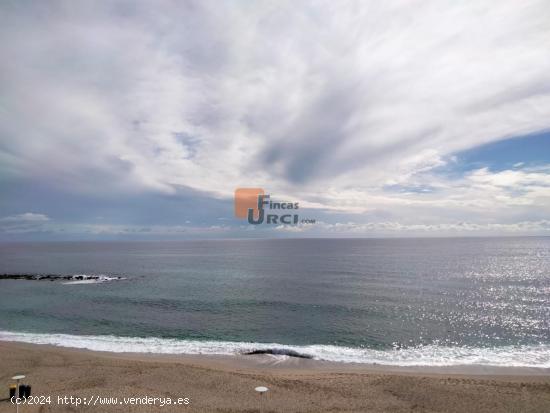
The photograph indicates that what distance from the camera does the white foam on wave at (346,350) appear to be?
26094 mm

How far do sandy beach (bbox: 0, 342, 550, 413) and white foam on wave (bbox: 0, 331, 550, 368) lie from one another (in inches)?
74.5

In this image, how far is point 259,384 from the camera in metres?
20.5

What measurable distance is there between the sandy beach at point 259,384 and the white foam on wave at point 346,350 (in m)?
1.89

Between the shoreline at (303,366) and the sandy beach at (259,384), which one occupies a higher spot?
the sandy beach at (259,384)

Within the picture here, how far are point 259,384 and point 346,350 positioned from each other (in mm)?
11061

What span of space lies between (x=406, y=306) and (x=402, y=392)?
25822 mm

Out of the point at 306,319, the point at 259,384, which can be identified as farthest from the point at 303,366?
the point at 306,319

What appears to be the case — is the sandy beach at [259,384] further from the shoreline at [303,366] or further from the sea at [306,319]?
the sea at [306,319]

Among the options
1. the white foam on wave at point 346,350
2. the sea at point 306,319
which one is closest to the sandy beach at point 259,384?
the white foam on wave at point 346,350

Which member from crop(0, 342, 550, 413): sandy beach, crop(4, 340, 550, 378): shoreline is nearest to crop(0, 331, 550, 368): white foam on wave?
crop(4, 340, 550, 378): shoreline

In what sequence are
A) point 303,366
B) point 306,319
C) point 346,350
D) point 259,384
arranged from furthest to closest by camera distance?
point 306,319, point 346,350, point 303,366, point 259,384

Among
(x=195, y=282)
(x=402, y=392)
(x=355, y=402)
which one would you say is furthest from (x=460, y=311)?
(x=195, y=282)

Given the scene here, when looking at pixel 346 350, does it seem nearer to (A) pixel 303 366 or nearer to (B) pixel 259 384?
(A) pixel 303 366

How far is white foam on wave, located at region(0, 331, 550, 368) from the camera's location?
26094 mm
